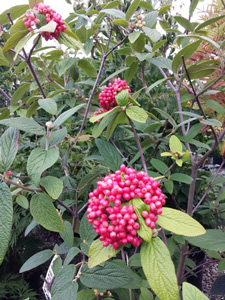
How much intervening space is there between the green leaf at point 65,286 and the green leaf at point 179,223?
28 centimetres

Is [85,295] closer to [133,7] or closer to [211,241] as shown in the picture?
[211,241]

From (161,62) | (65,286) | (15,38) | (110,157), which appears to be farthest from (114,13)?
(65,286)

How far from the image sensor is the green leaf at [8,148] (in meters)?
0.54

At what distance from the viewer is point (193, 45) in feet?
2.39

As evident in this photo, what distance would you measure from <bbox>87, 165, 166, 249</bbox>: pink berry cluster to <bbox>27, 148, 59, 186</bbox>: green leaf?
0.11 meters

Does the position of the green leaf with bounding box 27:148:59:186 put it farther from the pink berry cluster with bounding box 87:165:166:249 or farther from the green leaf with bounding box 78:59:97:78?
the green leaf with bounding box 78:59:97:78

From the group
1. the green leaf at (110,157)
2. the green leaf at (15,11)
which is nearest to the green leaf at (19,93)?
the green leaf at (15,11)

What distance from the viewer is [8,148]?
556 millimetres

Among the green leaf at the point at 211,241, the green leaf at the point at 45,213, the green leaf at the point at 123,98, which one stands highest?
the green leaf at the point at 123,98

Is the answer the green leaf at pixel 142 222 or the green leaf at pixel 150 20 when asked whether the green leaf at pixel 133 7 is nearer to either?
the green leaf at pixel 150 20

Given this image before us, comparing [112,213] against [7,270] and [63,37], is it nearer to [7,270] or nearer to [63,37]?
[63,37]

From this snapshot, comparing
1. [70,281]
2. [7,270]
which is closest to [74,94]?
[70,281]

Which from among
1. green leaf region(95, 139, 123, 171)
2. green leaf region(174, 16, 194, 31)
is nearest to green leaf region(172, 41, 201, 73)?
green leaf region(174, 16, 194, 31)

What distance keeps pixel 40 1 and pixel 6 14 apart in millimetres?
120
